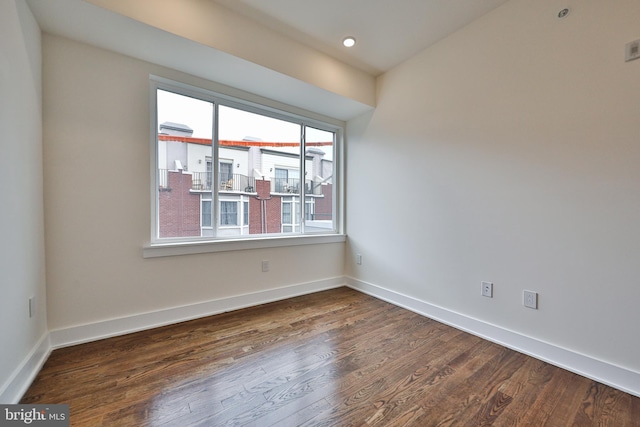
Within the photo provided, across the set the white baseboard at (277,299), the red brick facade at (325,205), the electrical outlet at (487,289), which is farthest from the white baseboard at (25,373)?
the electrical outlet at (487,289)

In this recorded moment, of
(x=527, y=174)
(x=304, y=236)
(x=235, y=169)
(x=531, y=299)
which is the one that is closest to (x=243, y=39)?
(x=235, y=169)

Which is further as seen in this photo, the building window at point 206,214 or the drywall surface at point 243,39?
the building window at point 206,214

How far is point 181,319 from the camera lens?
2.32m

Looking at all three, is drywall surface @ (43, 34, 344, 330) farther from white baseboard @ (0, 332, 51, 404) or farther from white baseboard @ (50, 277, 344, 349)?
white baseboard @ (0, 332, 51, 404)

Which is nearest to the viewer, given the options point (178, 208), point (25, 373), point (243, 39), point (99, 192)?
point (25, 373)

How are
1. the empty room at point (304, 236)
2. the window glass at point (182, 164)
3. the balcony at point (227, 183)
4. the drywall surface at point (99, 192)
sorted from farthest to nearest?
1. the balcony at point (227, 183)
2. the window glass at point (182, 164)
3. the drywall surface at point (99, 192)
4. the empty room at point (304, 236)

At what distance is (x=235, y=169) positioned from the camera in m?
2.73

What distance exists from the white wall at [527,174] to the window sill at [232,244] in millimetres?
885

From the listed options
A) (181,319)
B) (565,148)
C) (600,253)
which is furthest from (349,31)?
(181,319)

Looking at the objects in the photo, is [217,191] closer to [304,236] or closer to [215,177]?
[215,177]

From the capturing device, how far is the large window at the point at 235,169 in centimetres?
235

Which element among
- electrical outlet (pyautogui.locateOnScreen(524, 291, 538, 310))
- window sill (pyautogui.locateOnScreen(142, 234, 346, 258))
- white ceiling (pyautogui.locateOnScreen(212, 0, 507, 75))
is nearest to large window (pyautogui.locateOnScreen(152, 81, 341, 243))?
window sill (pyautogui.locateOnScreen(142, 234, 346, 258))

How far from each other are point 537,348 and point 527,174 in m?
1.26

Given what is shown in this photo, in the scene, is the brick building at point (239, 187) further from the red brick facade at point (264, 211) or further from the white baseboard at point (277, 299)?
the white baseboard at point (277, 299)
